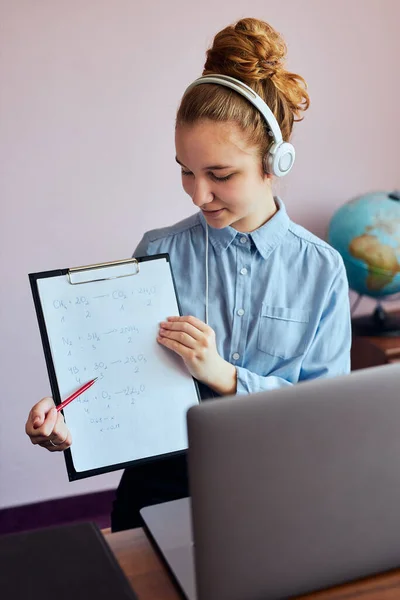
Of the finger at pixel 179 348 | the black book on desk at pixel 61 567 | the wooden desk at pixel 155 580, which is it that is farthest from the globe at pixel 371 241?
the black book on desk at pixel 61 567

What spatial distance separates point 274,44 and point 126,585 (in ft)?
3.16

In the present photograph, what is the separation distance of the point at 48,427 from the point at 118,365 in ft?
0.53

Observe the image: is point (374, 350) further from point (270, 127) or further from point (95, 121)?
point (270, 127)

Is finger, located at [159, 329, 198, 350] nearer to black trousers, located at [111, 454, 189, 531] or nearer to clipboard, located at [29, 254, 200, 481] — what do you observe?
clipboard, located at [29, 254, 200, 481]

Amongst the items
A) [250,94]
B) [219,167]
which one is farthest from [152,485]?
[250,94]

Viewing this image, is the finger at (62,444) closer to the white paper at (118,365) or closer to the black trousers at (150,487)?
the white paper at (118,365)

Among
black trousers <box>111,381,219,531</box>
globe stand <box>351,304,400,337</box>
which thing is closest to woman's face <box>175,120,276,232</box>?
black trousers <box>111,381,219,531</box>

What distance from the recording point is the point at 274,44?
135cm

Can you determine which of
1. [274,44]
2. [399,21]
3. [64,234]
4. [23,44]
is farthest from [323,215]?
[274,44]

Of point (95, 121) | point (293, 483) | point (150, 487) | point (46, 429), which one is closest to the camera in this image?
point (293, 483)

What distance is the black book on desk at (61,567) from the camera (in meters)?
0.80

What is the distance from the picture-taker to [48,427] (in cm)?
116

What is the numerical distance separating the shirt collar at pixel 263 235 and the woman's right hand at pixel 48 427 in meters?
0.47

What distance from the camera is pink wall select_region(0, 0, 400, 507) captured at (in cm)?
217
